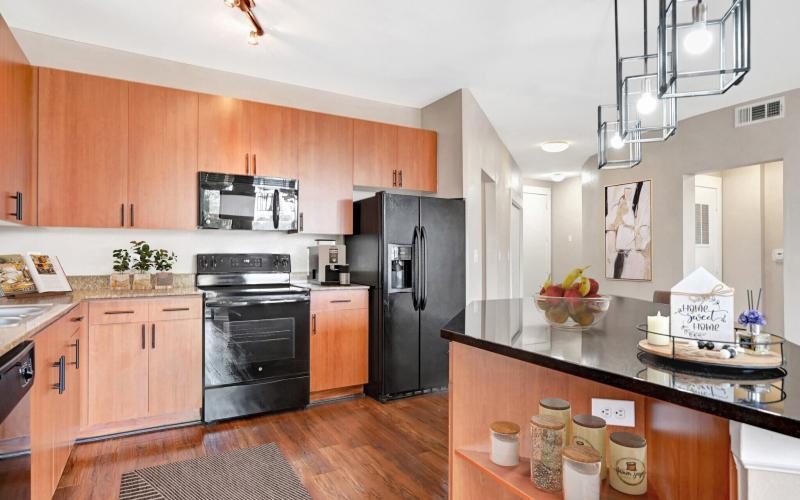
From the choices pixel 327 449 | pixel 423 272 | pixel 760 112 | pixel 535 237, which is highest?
pixel 760 112

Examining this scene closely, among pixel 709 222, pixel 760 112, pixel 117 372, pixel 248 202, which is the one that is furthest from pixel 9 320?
pixel 709 222

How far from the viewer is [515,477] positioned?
1274 mm

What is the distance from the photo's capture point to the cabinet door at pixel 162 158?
10.5ft

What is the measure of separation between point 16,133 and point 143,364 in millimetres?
1530

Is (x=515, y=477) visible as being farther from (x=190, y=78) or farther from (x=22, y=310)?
(x=190, y=78)

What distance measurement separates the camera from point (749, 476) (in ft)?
2.53

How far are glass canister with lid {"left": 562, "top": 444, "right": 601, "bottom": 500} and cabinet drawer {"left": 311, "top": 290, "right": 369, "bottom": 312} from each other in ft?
8.61

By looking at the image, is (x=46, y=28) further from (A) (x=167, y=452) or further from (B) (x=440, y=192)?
(B) (x=440, y=192)

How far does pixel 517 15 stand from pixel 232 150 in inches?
88.8

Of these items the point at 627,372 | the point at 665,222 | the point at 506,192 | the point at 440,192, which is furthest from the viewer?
the point at 506,192

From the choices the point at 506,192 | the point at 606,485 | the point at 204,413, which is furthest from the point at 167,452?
the point at 506,192

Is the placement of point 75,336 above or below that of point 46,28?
below

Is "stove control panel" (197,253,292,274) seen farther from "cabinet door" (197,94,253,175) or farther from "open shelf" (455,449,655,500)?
"open shelf" (455,449,655,500)

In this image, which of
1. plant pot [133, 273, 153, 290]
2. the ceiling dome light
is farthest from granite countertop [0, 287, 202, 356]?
the ceiling dome light
